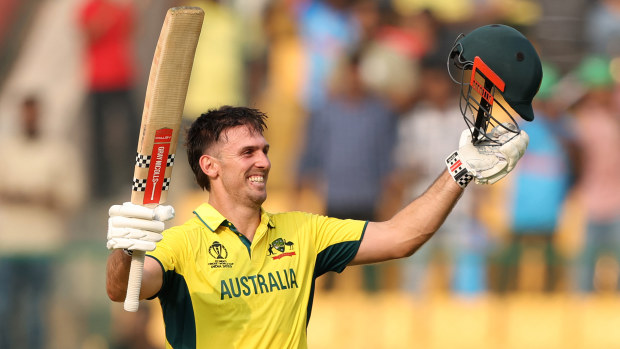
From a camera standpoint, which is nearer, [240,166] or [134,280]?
[134,280]

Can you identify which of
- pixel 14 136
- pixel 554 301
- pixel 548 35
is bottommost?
pixel 554 301

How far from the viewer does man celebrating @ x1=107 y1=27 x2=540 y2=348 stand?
431 cm

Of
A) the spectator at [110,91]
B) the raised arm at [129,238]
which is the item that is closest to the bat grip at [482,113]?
the raised arm at [129,238]

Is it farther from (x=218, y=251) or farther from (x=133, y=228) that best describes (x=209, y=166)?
(x=133, y=228)

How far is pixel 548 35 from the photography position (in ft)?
36.7

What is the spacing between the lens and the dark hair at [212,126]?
4.65m

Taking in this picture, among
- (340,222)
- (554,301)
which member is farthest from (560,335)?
(340,222)

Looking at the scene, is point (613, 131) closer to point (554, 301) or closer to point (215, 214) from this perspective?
point (554, 301)

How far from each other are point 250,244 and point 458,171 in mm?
953

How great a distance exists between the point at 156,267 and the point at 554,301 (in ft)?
20.7

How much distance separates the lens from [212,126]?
15.3 ft

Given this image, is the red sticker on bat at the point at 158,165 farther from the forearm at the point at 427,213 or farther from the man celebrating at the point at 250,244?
the forearm at the point at 427,213

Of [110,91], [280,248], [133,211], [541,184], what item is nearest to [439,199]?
[280,248]

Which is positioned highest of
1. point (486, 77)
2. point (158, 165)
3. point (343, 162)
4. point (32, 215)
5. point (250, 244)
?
point (343, 162)
